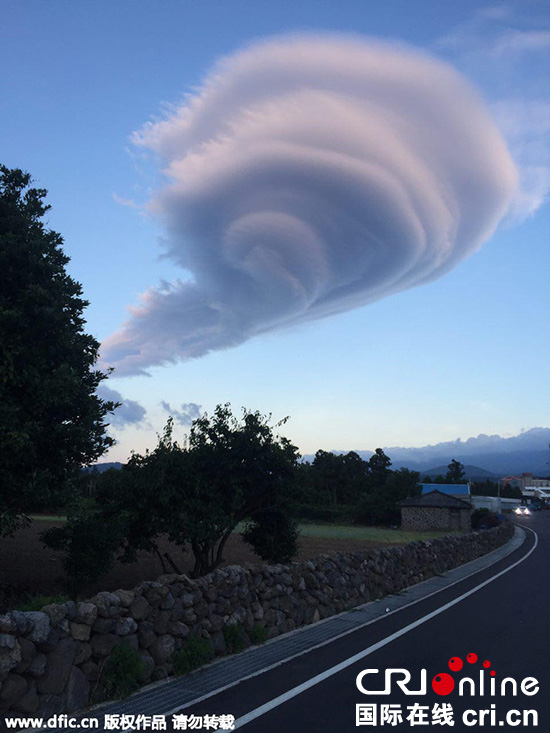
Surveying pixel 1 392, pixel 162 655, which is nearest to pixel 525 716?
pixel 162 655

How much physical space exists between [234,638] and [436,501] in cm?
6589

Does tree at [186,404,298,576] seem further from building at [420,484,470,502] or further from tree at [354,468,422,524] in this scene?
building at [420,484,470,502]

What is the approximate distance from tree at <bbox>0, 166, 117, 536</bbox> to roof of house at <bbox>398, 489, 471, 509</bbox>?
6243cm

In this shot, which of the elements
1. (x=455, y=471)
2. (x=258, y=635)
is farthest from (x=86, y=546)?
(x=455, y=471)

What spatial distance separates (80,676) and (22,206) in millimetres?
12577

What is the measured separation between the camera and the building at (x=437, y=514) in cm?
7075

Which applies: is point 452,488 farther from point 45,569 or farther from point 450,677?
point 450,677

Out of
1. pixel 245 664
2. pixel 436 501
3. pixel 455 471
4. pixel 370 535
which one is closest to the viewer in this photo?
pixel 245 664

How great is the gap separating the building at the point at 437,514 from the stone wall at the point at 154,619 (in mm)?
57660

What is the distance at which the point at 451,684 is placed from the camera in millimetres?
8703

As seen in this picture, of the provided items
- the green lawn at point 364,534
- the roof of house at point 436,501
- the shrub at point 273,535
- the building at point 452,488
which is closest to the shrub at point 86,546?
the shrub at point 273,535

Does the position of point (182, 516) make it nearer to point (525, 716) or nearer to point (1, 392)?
point (1, 392)

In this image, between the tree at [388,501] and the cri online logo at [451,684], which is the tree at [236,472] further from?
the tree at [388,501]

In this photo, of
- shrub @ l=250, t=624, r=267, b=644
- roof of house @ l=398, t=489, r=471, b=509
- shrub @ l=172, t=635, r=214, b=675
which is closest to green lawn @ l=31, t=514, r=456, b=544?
roof of house @ l=398, t=489, r=471, b=509
